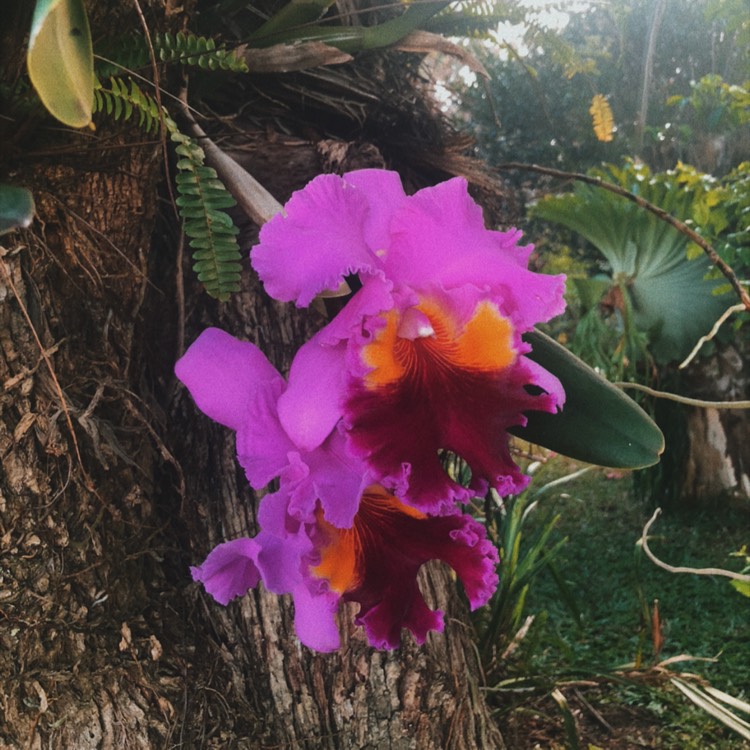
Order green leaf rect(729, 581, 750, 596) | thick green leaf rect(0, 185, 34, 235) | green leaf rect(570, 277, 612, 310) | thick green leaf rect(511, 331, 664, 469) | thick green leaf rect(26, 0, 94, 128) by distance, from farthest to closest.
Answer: green leaf rect(570, 277, 612, 310), green leaf rect(729, 581, 750, 596), thick green leaf rect(511, 331, 664, 469), thick green leaf rect(0, 185, 34, 235), thick green leaf rect(26, 0, 94, 128)

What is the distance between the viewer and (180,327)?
0.74 m

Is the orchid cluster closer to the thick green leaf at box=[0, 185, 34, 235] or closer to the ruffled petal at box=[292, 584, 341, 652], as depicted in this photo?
the ruffled petal at box=[292, 584, 341, 652]

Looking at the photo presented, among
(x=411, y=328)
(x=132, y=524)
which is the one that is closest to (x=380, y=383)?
(x=411, y=328)

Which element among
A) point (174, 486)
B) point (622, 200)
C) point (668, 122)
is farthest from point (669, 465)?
point (174, 486)

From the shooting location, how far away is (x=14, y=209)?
462mm

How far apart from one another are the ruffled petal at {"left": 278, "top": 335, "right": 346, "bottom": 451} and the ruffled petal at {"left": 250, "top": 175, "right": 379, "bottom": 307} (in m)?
0.05

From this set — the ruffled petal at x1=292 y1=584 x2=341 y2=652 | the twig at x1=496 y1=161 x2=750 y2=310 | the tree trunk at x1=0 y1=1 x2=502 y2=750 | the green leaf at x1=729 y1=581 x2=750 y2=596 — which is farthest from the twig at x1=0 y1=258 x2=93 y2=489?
the green leaf at x1=729 y1=581 x2=750 y2=596

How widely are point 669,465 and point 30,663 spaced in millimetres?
2409

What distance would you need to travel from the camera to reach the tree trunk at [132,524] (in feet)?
2.07

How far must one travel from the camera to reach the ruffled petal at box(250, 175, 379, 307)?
46 centimetres

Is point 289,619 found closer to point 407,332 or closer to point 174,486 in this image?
point 174,486

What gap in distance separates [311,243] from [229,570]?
246 mm

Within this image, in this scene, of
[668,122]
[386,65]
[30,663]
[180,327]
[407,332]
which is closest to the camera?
[407,332]

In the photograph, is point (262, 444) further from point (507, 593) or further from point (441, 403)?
point (507, 593)
